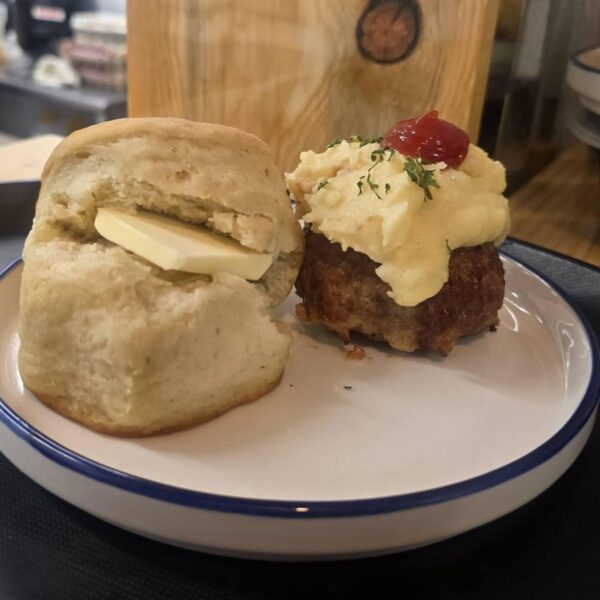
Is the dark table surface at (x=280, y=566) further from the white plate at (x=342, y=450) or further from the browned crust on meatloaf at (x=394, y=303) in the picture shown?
the browned crust on meatloaf at (x=394, y=303)

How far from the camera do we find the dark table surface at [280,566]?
100 centimetres

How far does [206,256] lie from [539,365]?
762mm

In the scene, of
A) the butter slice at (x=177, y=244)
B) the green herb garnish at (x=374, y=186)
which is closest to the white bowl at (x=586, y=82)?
the green herb garnish at (x=374, y=186)

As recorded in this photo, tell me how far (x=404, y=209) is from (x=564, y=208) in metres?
1.63

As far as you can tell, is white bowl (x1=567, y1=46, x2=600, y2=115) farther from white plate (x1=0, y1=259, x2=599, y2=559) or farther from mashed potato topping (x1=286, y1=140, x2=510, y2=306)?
white plate (x1=0, y1=259, x2=599, y2=559)

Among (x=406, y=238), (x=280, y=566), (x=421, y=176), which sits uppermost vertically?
(x=421, y=176)

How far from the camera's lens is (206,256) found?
4.12 feet

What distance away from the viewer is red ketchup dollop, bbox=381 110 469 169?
1.56 metres

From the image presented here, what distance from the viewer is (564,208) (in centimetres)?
279

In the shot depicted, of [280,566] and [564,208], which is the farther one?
[564,208]

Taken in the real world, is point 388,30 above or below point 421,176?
above

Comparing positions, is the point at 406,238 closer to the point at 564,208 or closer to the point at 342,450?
the point at 342,450

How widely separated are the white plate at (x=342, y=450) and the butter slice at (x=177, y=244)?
0.86ft

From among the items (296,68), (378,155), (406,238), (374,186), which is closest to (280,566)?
(406,238)
